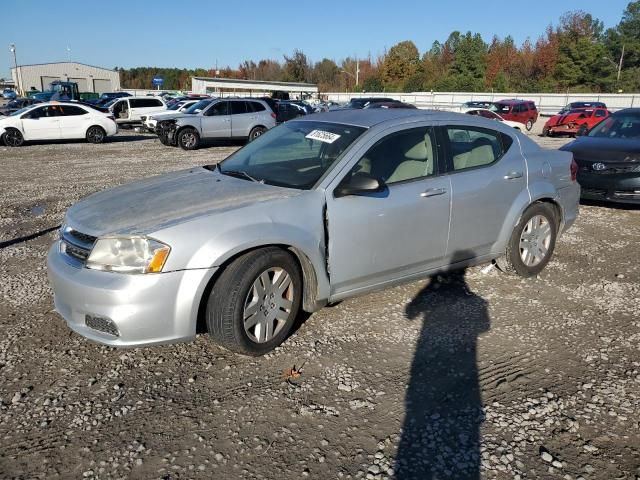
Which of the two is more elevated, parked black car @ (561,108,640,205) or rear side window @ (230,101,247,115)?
rear side window @ (230,101,247,115)

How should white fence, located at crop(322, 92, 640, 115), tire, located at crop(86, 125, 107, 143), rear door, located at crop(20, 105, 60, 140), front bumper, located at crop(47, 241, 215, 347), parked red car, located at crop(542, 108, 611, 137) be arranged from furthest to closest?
1. white fence, located at crop(322, 92, 640, 115)
2. parked red car, located at crop(542, 108, 611, 137)
3. tire, located at crop(86, 125, 107, 143)
4. rear door, located at crop(20, 105, 60, 140)
5. front bumper, located at crop(47, 241, 215, 347)

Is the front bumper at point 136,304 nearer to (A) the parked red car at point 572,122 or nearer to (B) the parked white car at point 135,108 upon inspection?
(B) the parked white car at point 135,108

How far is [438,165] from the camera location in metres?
4.36

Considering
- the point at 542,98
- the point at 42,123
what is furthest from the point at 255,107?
the point at 542,98

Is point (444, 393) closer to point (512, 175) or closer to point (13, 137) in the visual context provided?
point (512, 175)

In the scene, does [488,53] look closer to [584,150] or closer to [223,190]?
[584,150]

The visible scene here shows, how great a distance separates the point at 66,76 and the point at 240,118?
243ft

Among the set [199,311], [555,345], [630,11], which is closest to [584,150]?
[555,345]

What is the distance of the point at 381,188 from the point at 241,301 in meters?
1.30

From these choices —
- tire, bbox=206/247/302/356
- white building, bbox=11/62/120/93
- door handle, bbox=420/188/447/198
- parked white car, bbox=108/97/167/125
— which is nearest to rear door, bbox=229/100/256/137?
parked white car, bbox=108/97/167/125

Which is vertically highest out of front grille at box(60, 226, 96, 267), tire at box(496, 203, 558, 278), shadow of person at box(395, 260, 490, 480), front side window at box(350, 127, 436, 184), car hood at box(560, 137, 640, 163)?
front side window at box(350, 127, 436, 184)

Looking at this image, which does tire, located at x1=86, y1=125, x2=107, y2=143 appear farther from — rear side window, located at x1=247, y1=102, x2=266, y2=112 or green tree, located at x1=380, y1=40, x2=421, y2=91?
green tree, located at x1=380, y1=40, x2=421, y2=91

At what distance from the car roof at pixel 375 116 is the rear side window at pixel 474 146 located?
15 cm

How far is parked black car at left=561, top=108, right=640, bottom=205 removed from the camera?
770 centimetres
